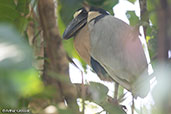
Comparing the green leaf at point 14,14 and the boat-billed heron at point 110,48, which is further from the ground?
the green leaf at point 14,14

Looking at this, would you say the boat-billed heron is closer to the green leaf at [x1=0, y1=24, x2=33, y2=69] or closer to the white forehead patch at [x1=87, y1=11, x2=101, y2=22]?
the white forehead patch at [x1=87, y1=11, x2=101, y2=22]

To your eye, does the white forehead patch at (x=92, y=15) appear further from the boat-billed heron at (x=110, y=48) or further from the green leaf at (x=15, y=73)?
the green leaf at (x=15, y=73)

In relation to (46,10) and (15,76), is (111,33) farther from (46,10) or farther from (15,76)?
(15,76)

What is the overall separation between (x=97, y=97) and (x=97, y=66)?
104cm

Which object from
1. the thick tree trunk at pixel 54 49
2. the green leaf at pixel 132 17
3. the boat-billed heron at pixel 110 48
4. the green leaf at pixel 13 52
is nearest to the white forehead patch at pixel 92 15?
the boat-billed heron at pixel 110 48

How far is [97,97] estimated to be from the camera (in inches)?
37.8

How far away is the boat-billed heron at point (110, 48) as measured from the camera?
1737mm

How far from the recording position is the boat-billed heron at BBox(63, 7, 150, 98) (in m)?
1.74

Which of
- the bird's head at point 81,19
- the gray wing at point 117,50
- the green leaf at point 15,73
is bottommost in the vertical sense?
the gray wing at point 117,50

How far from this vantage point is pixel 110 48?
5.97 feet

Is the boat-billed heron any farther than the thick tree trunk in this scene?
Yes

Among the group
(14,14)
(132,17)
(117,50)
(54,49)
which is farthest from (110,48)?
(54,49)

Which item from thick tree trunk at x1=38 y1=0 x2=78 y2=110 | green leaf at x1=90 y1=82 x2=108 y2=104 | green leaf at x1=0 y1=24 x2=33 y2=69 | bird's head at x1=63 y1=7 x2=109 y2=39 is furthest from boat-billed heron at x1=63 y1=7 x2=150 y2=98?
green leaf at x1=0 y1=24 x2=33 y2=69

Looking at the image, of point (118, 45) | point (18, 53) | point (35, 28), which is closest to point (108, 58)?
point (118, 45)
